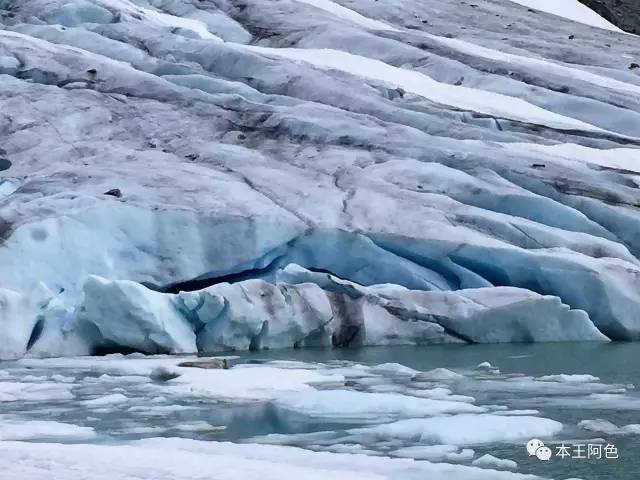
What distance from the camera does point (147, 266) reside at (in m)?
15.4

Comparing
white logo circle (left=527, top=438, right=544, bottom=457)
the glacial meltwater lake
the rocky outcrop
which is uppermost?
white logo circle (left=527, top=438, right=544, bottom=457)

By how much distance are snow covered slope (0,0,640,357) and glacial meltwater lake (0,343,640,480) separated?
1.19 metres

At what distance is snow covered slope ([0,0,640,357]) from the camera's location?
1455 centimetres

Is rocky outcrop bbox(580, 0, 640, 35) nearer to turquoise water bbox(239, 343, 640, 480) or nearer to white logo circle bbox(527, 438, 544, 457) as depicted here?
turquoise water bbox(239, 343, 640, 480)

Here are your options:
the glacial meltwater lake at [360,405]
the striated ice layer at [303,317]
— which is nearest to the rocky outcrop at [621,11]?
the striated ice layer at [303,317]

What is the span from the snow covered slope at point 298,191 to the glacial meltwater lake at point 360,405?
1194mm

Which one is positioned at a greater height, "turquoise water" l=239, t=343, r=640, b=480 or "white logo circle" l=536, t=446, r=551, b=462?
"white logo circle" l=536, t=446, r=551, b=462

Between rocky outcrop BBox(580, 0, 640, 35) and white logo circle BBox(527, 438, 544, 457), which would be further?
rocky outcrop BBox(580, 0, 640, 35)

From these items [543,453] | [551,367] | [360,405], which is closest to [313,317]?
[551,367]

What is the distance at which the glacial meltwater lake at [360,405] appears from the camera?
7.86 meters

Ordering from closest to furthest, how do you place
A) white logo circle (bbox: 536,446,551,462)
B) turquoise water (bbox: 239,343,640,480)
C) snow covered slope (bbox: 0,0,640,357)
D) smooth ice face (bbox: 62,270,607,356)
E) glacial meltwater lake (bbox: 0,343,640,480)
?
turquoise water (bbox: 239,343,640,480), white logo circle (bbox: 536,446,551,462), glacial meltwater lake (bbox: 0,343,640,480), smooth ice face (bbox: 62,270,607,356), snow covered slope (bbox: 0,0,640,357)

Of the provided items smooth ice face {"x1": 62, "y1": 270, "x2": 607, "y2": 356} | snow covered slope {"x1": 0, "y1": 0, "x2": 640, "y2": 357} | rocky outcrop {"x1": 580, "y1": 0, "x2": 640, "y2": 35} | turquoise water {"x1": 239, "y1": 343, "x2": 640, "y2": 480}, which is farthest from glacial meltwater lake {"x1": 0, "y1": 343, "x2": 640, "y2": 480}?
rocky outcrop {"x1": 580, "y1": 0, "x2": 640, "y2": 35}

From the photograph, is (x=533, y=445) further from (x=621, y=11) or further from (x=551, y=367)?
(x=621, y=11)

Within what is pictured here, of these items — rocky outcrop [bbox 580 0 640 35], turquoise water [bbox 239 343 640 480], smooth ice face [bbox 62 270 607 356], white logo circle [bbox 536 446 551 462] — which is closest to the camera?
turquoise water [bbox 239 343 640 480]
